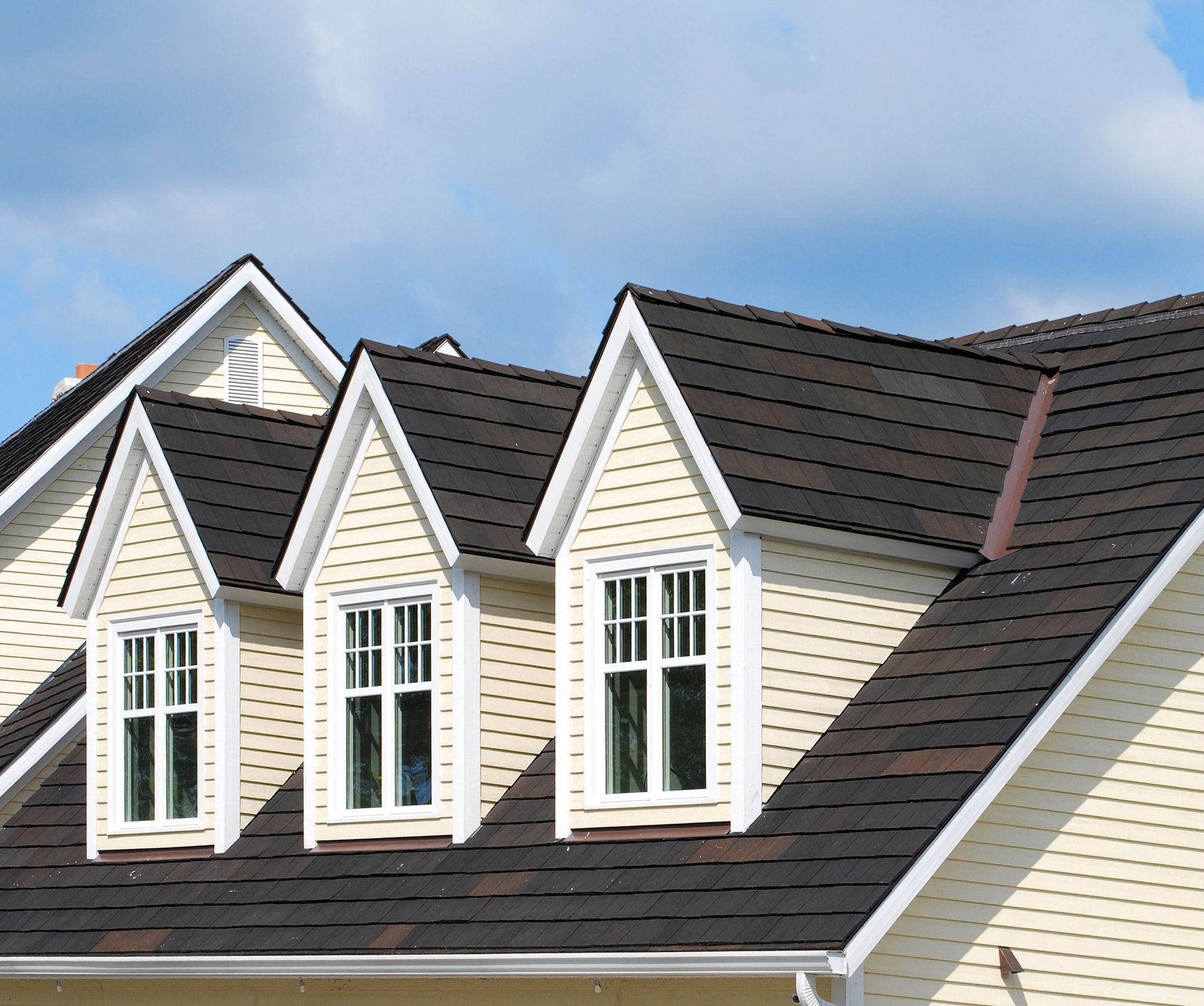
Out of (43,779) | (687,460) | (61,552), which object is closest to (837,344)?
(687,460)

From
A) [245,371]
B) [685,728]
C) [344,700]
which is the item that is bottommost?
[685,728]

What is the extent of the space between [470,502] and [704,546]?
246cm

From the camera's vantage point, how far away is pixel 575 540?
13.9 metres

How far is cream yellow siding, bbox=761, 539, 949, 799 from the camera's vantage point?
12789 millimetres

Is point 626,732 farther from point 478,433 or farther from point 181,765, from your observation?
point 181,765

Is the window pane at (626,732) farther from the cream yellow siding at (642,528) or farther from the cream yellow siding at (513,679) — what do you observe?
the cream yellow siding at (513,679)

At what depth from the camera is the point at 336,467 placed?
15.6m

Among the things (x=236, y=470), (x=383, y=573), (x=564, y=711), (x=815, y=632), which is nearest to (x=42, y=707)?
(x=236, y=470)

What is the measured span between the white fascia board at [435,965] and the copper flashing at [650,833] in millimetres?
1053

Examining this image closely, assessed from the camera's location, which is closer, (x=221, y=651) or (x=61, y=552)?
(x=221, y=651)

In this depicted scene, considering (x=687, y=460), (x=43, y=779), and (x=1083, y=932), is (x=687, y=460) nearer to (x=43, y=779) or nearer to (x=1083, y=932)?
(x=1083, y=932)

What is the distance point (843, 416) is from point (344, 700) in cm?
441

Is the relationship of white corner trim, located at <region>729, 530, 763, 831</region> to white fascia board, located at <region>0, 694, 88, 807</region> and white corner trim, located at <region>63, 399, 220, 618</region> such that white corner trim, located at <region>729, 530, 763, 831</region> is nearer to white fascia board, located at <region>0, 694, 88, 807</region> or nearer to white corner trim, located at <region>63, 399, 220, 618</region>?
white corner trim, located at <region>63, 399, 220, 618</region>

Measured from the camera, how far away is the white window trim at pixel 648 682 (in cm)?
1282
